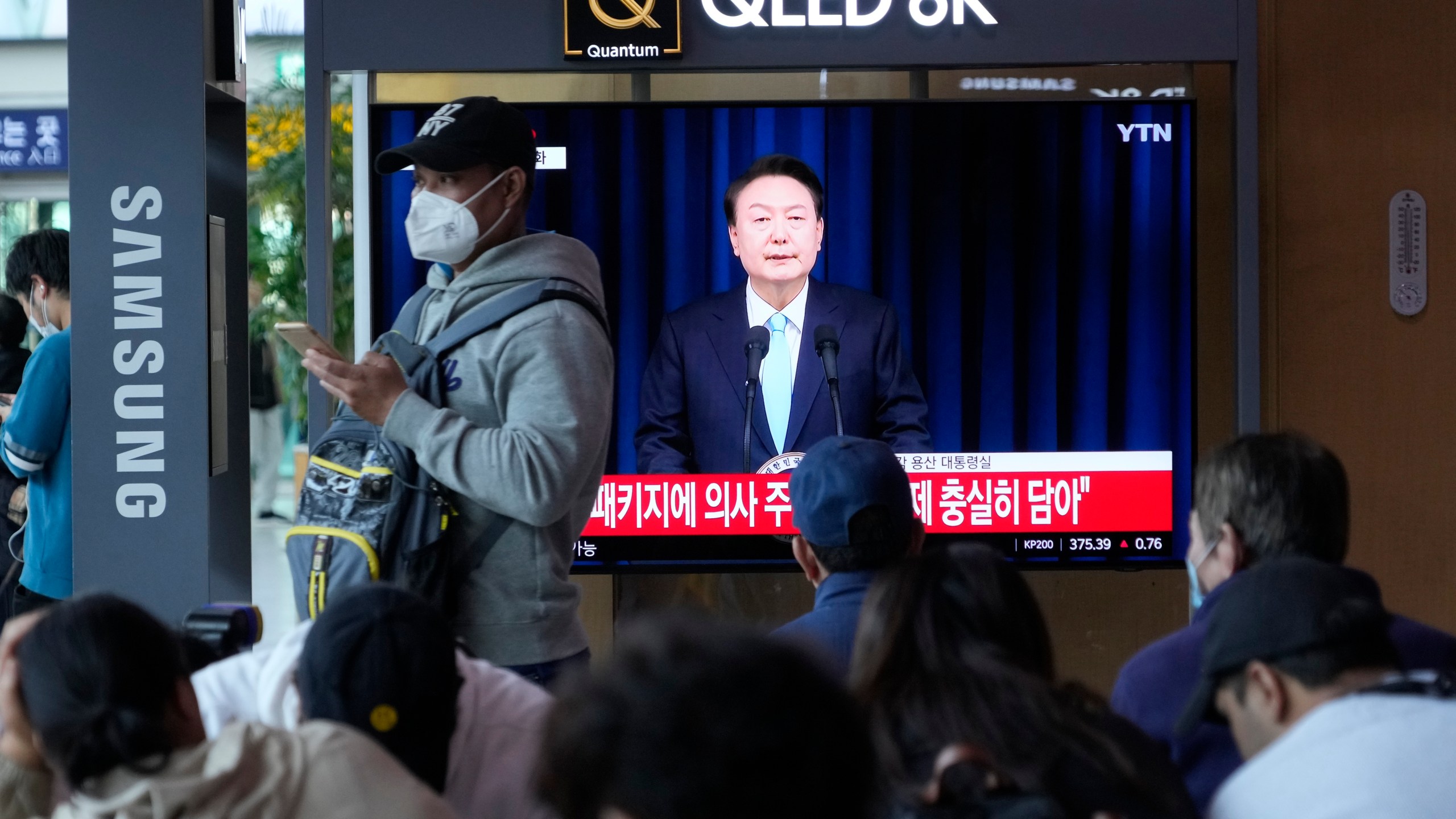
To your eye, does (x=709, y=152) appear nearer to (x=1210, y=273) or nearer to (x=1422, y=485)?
(x=1210, y=273)

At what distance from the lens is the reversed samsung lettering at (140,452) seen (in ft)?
11.1

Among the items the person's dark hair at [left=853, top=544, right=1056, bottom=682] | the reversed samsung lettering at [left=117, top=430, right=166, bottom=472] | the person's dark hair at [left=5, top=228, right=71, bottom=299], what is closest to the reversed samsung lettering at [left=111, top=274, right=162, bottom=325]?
the reversed samsung lettering at [left=117, top=430, right=166, bottom=472]

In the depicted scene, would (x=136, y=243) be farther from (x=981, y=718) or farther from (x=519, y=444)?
(x=981, y=718)

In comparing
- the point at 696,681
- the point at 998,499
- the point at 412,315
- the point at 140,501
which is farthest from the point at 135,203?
the point at 696,681

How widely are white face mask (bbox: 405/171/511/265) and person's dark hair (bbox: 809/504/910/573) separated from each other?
0.84 m

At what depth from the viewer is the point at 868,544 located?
213cm

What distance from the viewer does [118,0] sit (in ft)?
10.9

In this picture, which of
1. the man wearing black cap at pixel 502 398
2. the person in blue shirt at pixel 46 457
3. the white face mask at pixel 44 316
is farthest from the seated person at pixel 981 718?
the white face mask at pixel 44 316

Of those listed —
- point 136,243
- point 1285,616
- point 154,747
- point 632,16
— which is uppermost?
point 632,16

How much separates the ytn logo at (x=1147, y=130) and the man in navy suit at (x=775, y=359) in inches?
32.7

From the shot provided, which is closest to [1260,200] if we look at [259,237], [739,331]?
[739,331]

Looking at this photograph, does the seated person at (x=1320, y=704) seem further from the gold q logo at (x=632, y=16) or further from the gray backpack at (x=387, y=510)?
the gold q logo at (x=632, y=16)

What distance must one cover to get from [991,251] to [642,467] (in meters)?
1.19

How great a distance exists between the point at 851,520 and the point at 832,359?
1.80 meters
